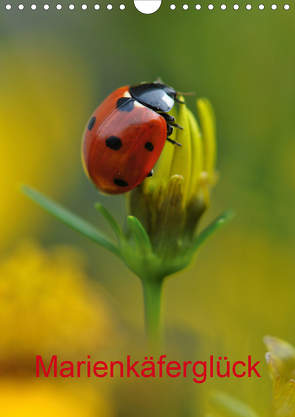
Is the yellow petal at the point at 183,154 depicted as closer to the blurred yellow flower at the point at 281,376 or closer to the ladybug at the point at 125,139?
the ladybug at the point at 125,139

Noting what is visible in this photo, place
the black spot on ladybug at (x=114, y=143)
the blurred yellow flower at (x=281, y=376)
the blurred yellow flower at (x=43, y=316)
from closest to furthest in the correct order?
the blurred yellow flower at (x=281, y=376) < the black spot on ladybug at (x=114, y=143) < the blurred yellow flower at (x=43, y=316)

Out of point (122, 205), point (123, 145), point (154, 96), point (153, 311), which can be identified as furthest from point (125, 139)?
point (122, 205)

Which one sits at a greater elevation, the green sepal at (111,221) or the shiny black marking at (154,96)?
the shiny black marking at (154,96)

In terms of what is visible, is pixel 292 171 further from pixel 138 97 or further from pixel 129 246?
pixel 129 246

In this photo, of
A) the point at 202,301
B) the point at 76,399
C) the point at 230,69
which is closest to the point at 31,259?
the point at 76,399

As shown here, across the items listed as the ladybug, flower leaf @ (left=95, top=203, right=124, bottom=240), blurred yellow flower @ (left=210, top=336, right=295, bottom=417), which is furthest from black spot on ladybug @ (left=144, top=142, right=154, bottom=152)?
blurred yellow flower @ (left=210, top=336, right=295, bottom=417)

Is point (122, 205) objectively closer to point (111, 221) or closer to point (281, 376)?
point (111, 221)

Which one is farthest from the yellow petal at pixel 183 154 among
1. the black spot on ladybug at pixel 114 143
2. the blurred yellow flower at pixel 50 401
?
the blurred yellow flower at pixel 50 401

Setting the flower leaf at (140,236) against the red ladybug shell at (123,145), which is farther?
the red ladybug shell at (123,145)
